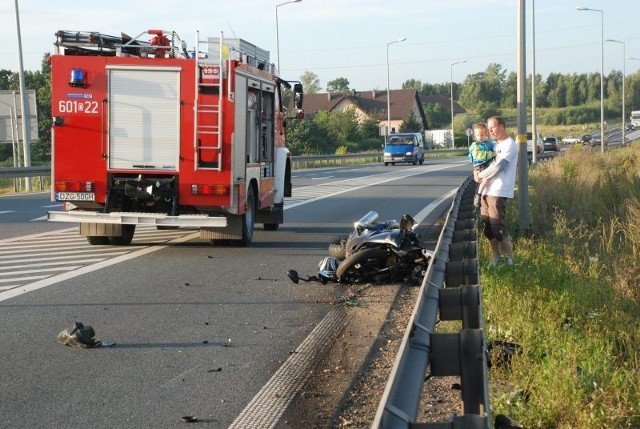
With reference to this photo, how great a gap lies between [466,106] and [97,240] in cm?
15949

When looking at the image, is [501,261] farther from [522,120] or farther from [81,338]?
[81,338]

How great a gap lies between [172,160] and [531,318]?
7.75 meters

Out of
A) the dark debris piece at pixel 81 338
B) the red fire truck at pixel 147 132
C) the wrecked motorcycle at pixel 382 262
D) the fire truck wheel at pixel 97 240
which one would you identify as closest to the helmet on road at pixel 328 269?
the wrecked motorcycle at pixel 382 262

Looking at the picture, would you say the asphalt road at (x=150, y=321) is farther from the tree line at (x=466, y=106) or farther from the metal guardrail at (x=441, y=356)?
the tree line at (x=466, y=106)

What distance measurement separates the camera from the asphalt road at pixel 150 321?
634cm

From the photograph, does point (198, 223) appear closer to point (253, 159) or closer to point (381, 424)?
point (253, 159)

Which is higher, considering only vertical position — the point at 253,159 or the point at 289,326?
the point at 253,159

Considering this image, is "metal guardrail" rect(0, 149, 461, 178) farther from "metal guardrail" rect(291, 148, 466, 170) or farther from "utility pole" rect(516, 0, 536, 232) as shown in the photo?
"utility pole" rect(516, 0, 536, 232)

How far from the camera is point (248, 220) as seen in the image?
15.8 metres

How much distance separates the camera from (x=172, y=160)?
48.2 ft

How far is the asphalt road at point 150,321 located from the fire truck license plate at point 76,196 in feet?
2.51

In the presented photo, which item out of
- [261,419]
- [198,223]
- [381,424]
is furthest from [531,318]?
[198,223]

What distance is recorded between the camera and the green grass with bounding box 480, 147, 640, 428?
5.55m

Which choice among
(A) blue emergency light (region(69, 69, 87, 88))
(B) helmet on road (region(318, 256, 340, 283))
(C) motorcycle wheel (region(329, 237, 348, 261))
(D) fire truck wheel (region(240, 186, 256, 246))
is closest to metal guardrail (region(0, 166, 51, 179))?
(D) fire truck wheel (region(240, 186, 256, 246))
